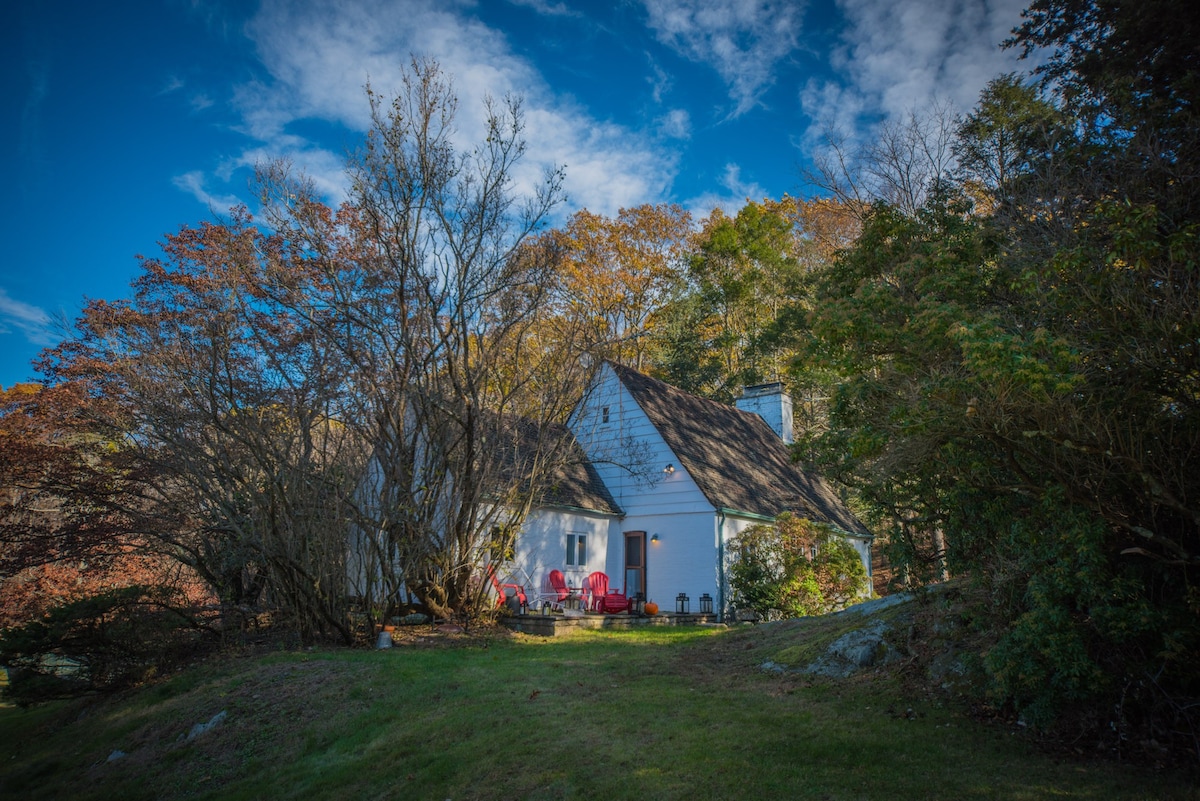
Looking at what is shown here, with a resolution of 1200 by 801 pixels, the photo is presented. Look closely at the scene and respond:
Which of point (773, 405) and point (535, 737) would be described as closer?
point (535, 737)

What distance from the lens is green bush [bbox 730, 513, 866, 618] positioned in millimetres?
17219

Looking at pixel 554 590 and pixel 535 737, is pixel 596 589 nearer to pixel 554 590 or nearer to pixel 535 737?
pixel 554 590

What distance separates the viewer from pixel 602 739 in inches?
244

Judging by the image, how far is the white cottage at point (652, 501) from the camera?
1803cm

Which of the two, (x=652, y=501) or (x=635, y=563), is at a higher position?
(x=652, y=501)

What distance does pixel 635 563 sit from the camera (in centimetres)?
1977

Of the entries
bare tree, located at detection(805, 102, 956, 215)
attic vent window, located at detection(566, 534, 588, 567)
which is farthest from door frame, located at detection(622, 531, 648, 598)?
bare tree, located at detection(805, 102, 956, 215)

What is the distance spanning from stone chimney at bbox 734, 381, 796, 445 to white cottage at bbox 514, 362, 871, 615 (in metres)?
3.92

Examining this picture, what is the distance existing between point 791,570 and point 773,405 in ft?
35.2

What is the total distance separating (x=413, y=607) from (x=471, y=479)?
119 inches

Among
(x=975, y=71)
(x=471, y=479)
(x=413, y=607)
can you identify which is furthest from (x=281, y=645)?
(x=975, y=71)

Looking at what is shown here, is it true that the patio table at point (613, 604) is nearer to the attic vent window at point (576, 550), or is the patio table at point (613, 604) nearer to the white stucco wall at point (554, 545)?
the white stucco wall at point (554, 545)

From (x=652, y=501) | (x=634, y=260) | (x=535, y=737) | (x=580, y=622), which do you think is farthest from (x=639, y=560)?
(x=634, y=260)

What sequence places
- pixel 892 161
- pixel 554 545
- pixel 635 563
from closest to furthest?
pixel 892 161
pixel 554 545
pixel 635 563
